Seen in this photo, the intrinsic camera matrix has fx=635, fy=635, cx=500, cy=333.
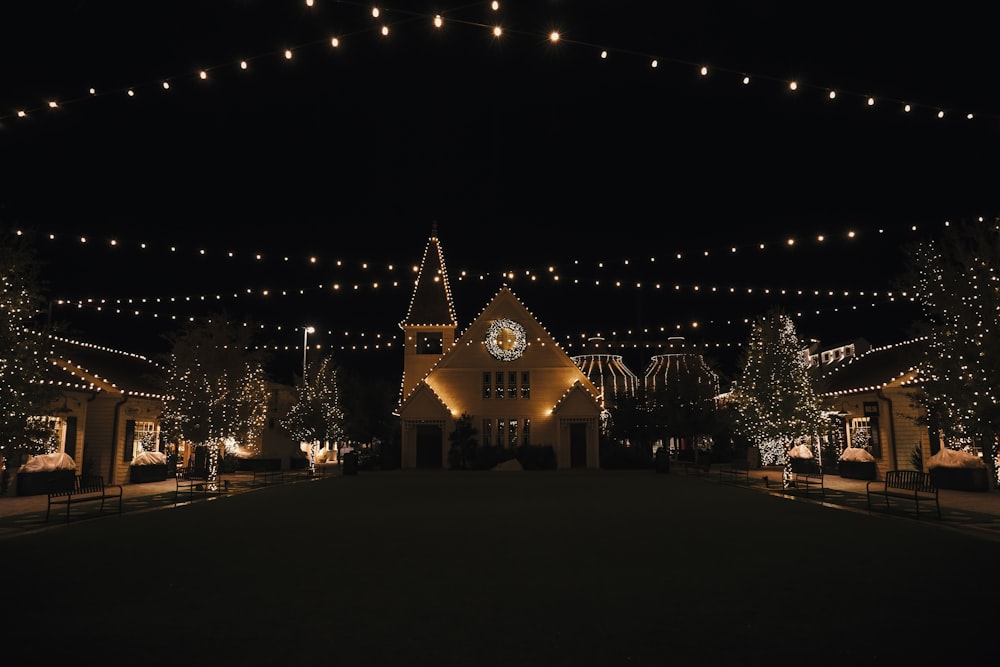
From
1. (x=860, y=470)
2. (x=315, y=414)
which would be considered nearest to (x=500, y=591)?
(x=860, y=470)

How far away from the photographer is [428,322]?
4069 centimetres

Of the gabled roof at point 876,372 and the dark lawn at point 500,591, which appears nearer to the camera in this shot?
the dark lawn at point 500,591

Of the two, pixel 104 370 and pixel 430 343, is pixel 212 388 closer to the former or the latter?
pixel 104 370

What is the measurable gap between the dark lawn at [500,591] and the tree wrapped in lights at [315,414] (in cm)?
2452

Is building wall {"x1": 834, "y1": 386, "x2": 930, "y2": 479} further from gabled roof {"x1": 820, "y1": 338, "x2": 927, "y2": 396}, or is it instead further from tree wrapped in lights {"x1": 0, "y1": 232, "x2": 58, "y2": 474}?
tree wrapped in lights {"x1": 0, "y1": 232, "x2": 58, "y2": 474}

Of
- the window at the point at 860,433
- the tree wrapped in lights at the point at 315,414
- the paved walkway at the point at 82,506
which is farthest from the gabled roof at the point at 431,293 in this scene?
the window at the point at 860,433

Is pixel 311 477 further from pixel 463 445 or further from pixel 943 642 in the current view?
pixel 943 642

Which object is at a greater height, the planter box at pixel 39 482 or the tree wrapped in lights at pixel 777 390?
the tree wrapped in lights at pixel 777 390

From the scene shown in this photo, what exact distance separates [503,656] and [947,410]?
1848 cm

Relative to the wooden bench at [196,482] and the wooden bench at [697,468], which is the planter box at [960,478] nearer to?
the wooden bench at [697,468]

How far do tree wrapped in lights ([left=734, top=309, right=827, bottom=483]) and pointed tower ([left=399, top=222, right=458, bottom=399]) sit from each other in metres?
19.5

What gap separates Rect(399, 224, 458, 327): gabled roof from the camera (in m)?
40.9

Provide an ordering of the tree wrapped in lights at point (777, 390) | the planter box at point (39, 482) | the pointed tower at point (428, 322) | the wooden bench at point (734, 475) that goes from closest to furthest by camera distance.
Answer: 1. the planter box at point (39, 482)
2. the tree wrapped in lights at point (777, 390)
3. the wooden bench at point (734, 475)
4. the pointed tower at point (428, 322)

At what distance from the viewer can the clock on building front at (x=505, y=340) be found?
37625mm
